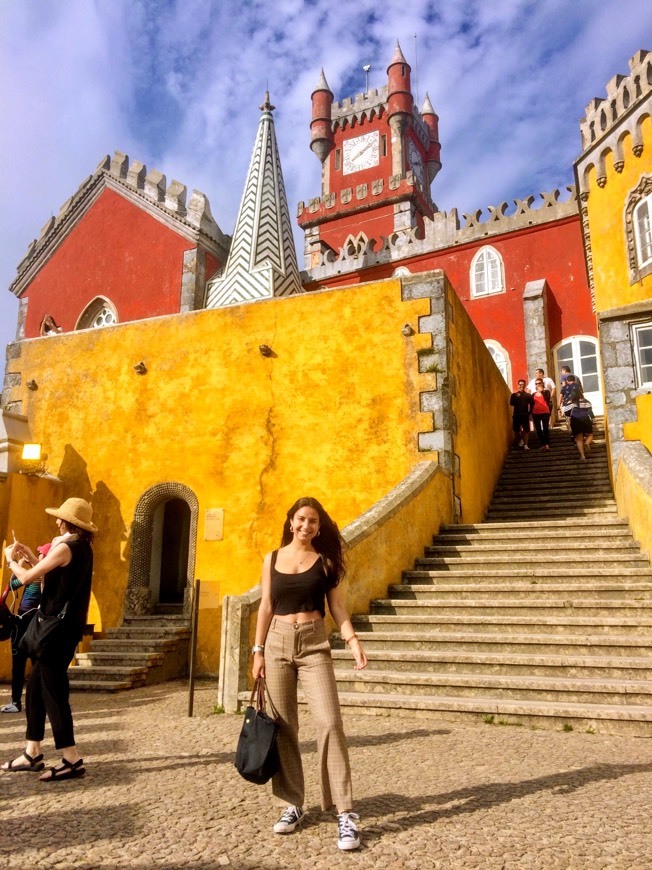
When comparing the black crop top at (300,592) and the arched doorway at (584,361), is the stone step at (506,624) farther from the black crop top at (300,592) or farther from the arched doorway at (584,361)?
the arched doorway at (584,361)

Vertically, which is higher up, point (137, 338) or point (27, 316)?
point (27, 316)

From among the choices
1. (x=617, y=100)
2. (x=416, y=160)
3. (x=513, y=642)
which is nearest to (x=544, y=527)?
(x=513, y=642)

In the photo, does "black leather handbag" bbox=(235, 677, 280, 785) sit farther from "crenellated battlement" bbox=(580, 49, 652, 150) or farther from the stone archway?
"crenellated battlement" bbox=(580, 49, 652, 150)

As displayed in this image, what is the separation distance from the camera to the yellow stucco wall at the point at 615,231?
1345 centimetres

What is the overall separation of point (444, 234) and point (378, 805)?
19.5m

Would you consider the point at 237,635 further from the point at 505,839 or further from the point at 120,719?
the point at 505,839

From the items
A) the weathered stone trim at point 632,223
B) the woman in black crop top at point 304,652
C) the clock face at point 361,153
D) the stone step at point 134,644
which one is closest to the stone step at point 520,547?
the stone step at point 134,644

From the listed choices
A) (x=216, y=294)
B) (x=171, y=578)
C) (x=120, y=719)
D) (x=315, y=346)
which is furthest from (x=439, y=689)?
(x=216, y=294)

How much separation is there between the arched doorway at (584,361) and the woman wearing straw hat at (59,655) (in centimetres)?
1579

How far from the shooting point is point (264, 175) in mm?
18047

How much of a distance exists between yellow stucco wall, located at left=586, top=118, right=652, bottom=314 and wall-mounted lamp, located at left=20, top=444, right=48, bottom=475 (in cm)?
1067

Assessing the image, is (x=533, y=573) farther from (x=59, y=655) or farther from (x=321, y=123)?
(x=321, y=123)

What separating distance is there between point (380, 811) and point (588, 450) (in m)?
10.00

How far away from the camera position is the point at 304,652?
3.30 m
